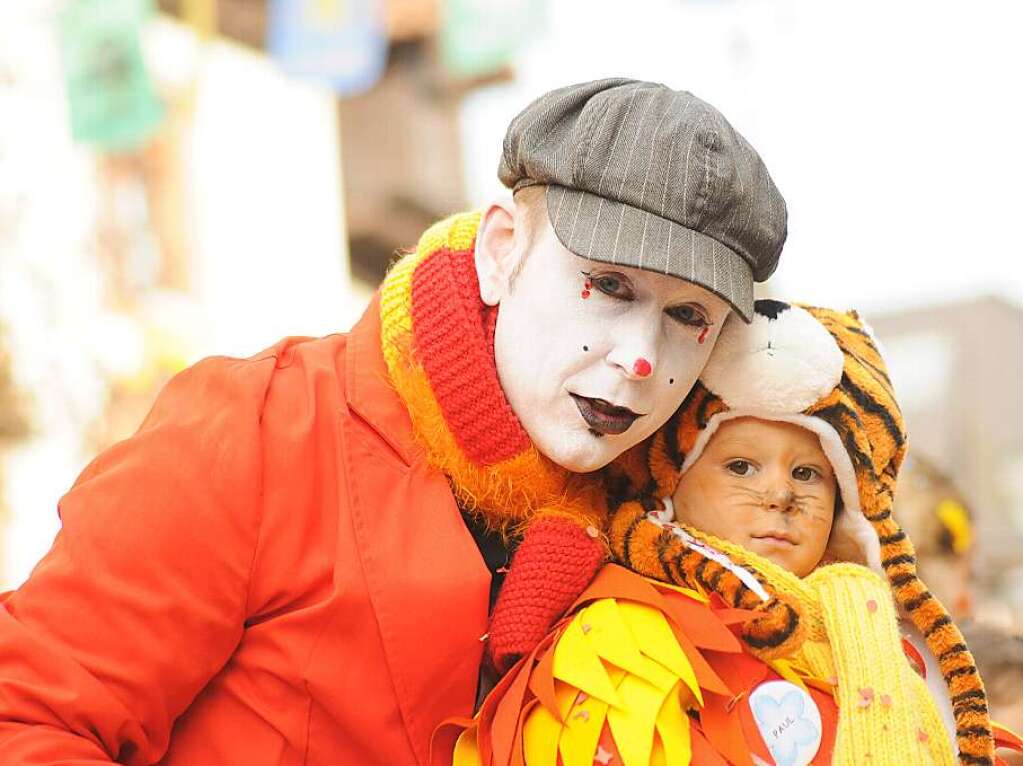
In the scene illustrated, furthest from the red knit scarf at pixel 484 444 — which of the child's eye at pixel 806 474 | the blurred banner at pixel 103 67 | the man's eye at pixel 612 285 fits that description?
the blurred banner at pixel 103 67

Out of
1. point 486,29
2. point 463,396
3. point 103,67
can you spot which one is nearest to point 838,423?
point 463,396

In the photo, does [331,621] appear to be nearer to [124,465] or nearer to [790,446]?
[124,465]

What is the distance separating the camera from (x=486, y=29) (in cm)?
495

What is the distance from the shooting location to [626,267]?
4.60 ft

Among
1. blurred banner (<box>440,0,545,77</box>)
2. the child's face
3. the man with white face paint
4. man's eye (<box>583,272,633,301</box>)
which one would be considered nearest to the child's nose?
the child's face

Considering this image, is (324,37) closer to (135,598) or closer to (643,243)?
(643,243)

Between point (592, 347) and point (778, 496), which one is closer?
point (592, 347)

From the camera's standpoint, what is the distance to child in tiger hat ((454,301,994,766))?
134 cm

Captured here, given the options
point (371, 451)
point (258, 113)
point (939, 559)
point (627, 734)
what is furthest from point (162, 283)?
point (627, 734)

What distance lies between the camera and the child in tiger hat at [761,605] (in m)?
1.34

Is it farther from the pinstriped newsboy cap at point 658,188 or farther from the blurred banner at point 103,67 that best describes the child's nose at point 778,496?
the blurred banner at point 103,67

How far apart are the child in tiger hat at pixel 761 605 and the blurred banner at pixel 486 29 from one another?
347cm

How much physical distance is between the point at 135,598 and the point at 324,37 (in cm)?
403

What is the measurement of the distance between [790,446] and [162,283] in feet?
12.5
